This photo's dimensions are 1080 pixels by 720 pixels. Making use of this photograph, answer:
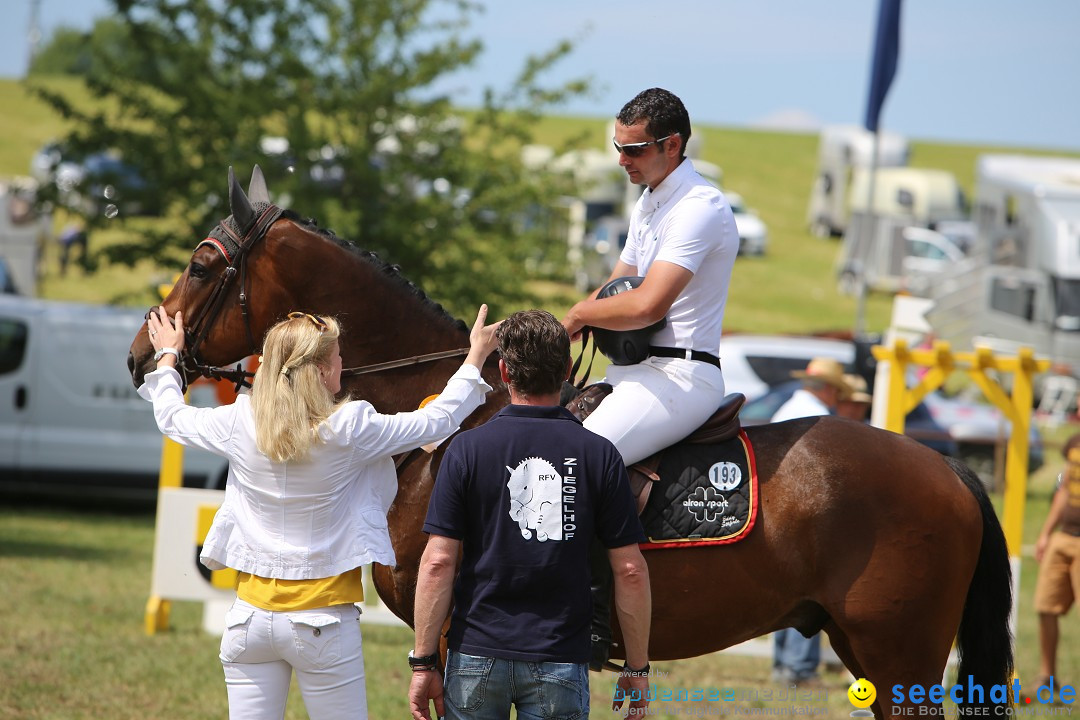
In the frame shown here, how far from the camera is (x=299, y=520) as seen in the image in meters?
3.41

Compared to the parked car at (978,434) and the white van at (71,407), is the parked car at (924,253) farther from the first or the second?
the white van at (71,407)

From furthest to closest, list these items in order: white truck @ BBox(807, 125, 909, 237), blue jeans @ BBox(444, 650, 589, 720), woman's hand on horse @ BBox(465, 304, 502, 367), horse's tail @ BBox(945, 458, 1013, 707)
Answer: white truck @ BBox(807, 125, 909, 237) → horse's tail @ BBox(945, 458, 1013, 707) → woman's hand on horse @ BBox(465, 304, 502, 367) → blue jeans @ BBox(444, 650, 589, 720)

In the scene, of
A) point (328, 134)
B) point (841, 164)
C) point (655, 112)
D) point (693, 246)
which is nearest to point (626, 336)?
point (693, 246)

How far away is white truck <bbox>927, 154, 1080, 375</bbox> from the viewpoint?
20.5 meters

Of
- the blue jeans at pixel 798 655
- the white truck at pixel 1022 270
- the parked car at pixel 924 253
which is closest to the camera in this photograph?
the blue jeans at pixel 798 655

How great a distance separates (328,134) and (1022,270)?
599 inches

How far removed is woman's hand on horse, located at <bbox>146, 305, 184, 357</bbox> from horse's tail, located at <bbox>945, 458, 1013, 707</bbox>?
10.2 feet

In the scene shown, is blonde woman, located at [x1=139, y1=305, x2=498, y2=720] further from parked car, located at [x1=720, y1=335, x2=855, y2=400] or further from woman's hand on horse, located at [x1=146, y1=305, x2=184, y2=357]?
parked car, located at [x1=720, y1=335, x2=855, y2=400]

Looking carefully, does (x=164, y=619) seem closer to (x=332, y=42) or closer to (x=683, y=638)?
(x=683, y=638)

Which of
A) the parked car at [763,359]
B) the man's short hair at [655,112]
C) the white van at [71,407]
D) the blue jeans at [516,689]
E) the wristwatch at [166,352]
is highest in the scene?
the man's short hair at [655,112]

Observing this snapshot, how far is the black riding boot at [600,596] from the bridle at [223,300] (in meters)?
1.07

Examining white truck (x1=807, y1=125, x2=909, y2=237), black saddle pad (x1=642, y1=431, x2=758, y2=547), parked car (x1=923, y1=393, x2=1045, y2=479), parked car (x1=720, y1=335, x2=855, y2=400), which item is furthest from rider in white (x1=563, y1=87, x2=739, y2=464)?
white truck (x1=807, y1=125, x2=909, y2=237)

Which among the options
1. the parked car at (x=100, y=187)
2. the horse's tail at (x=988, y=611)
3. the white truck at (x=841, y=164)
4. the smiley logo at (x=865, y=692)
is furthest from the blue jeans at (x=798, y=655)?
the white truck at (x=841, y=164)

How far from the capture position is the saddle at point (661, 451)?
4.14 m
